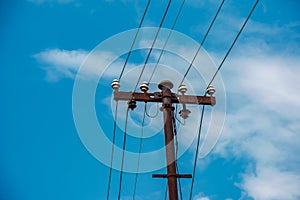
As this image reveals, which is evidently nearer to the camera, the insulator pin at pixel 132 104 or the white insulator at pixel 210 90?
the insulator pin at pixel 132 104

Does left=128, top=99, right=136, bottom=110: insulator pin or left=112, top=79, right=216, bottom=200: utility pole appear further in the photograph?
left=128, top=99, right=136, bottom=110: insulator pin

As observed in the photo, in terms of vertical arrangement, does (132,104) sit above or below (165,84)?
below

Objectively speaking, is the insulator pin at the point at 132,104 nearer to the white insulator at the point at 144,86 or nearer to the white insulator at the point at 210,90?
the white insulator at the point at 144,86

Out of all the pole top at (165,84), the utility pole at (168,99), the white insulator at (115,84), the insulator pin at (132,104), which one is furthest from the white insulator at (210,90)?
the white insulator at (115,84)

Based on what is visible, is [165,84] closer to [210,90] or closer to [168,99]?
[168,99]

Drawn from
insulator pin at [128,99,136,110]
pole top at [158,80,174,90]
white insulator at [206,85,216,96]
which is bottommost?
insulator pin at [128,99,136,110]

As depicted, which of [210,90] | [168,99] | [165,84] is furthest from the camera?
[210,90]

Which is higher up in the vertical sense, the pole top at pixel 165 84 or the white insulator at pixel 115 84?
the pole top at pixel 165 84

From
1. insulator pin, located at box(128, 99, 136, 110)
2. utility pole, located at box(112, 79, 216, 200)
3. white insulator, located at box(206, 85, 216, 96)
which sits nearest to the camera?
utility pole, located at box(112, 79, 216, 200)

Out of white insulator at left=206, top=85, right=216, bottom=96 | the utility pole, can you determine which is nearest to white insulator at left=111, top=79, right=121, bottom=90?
the utility pole

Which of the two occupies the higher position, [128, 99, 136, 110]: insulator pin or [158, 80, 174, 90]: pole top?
[158, 80, 174, 90]: pole top

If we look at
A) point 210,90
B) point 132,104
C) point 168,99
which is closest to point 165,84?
point 168,99

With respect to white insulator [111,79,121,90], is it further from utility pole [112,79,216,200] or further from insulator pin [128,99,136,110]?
insulator pin [128,99,136,110]

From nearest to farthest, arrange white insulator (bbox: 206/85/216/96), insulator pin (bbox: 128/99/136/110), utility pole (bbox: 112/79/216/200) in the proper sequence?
1. utility pole (bbox: 112/79/216/200)
2. insulator pin (bbox: 128/99/136/110)
3. white insulator (bbox: 206/85/216/96)
